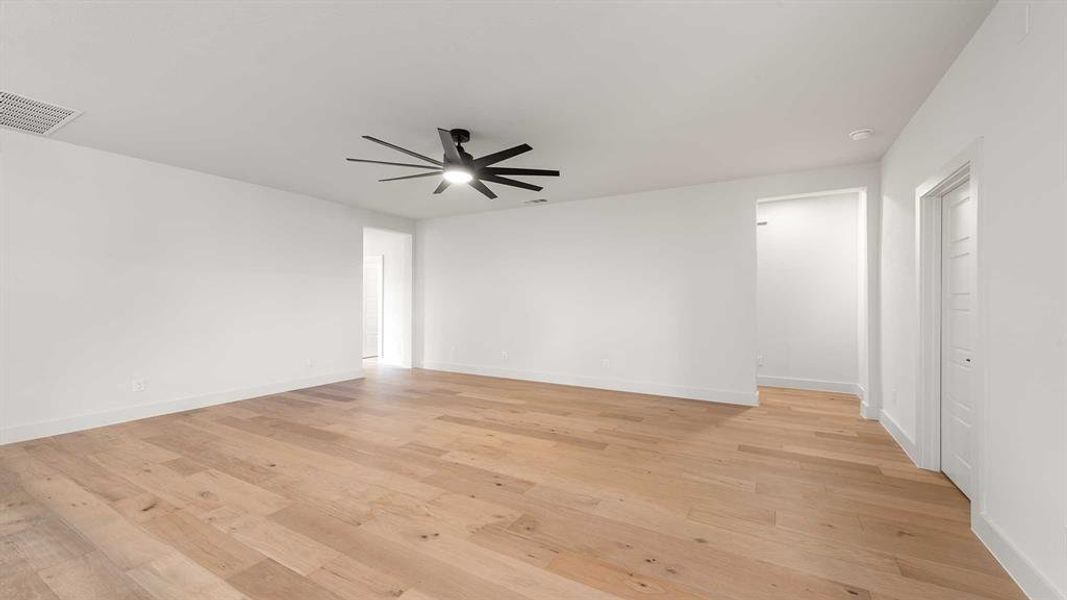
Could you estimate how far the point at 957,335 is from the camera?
2.79 meters

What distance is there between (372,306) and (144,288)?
470 centimetres

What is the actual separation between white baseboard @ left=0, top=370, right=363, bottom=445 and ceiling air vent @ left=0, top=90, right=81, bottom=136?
2.52 m

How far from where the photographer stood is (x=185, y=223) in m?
4.66

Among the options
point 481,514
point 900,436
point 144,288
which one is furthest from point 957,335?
point 144,288

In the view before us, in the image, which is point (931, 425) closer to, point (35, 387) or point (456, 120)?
point (456, 120)

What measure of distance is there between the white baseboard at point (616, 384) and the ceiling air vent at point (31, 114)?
527 centimetres

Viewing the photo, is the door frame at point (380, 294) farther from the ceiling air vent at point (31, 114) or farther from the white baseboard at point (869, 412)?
the white baseboard at point (869, 412)

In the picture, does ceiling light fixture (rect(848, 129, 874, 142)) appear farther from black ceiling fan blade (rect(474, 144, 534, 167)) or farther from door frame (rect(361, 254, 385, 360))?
door frame (rect(361, 254, 385, 360))

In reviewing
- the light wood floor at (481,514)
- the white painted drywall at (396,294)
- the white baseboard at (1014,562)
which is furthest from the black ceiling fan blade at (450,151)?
the white painted drywall at (396,294)

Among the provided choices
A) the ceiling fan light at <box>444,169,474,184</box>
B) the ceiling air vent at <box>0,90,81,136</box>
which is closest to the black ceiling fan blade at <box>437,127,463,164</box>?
the ceiling fan light at <box>444,169,474,184</box>

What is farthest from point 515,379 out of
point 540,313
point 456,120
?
point 456,120

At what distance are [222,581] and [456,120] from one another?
311 cm

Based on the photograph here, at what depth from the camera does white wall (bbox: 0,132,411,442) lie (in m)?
3.65

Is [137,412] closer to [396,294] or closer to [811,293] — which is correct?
[396,294]
